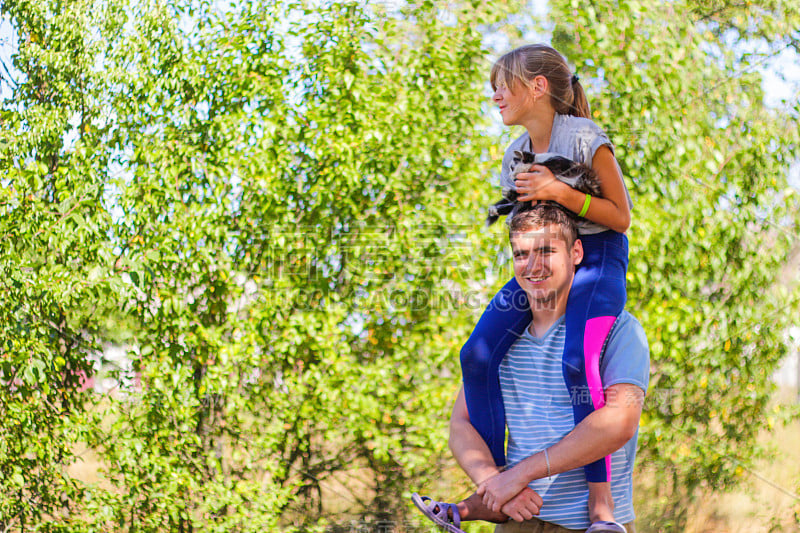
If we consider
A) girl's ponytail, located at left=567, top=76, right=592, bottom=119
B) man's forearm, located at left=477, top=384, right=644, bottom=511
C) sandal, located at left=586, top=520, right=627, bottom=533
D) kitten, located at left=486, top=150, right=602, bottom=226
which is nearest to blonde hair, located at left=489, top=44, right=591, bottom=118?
girl's ponytail, located at left=567, top=76, right=592, bottom=119

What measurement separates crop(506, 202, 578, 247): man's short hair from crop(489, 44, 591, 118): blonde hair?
0.28 metres

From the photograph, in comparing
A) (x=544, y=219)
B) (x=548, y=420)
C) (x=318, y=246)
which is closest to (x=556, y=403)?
(x=548, y=420)

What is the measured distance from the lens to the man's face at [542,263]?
1609 mm

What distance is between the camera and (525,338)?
1691mm

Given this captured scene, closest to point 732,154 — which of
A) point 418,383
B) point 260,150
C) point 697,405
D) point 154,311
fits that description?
point 697,405

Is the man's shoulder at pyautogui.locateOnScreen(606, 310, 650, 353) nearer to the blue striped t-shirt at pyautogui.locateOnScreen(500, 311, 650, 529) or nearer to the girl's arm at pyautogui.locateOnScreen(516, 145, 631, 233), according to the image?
the blue striped t-shirt at pyautogui.locateOnScreen(500, 311, 650, 529)

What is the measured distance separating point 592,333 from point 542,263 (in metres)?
0.20

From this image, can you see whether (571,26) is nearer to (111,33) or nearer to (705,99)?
(705,99)

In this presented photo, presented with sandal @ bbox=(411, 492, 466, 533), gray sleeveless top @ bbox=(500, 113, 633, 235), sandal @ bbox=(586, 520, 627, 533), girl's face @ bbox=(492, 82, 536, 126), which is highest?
girl's face @ bbox=(492, 82, 536, 126)

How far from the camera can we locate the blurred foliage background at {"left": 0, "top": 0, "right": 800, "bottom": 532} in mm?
3471

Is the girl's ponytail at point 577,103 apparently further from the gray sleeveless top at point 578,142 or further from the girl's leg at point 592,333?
the girl's leg at point 592,333

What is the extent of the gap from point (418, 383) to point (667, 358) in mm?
1318

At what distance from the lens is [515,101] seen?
171 centimetres

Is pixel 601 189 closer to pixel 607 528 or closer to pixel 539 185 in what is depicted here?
pixel 539 185
